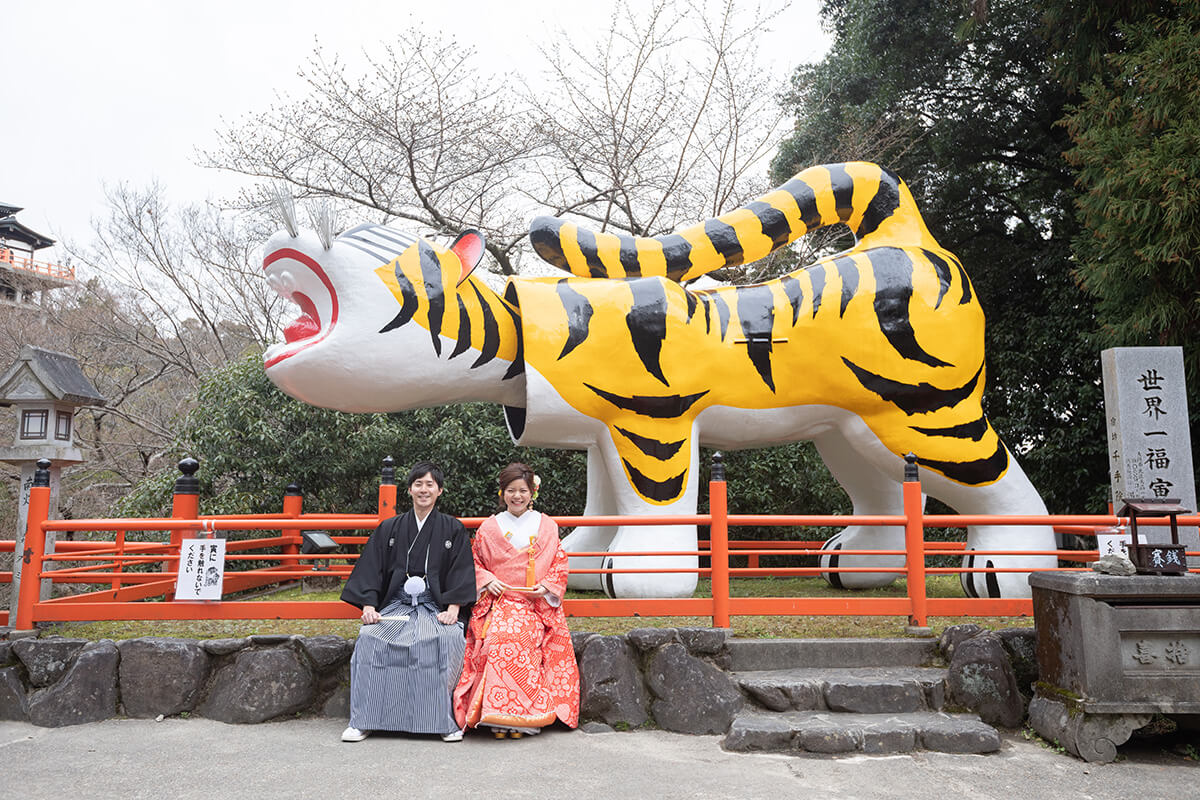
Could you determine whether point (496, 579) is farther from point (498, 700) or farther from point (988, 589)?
point (988, 589)

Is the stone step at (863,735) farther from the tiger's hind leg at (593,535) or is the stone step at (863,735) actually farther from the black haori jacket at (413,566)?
the tiger's hind leg at (593,535)

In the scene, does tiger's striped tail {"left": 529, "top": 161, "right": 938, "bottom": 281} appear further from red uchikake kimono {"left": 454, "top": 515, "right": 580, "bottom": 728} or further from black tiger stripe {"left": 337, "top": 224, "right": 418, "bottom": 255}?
red uchikake kimono {"left": 454, "top": 515, "right": 580, "bottom": 728}

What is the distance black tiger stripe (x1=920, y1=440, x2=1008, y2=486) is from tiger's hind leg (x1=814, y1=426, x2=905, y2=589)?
0.79 meters

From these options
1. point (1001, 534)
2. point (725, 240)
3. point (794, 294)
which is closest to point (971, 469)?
point (1001, 534)

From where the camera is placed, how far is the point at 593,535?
5.93 meters

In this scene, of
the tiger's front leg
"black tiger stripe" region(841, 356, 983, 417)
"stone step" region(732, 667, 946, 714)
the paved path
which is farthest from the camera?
"black tiger stripe" region(841, 356, 983, 417)

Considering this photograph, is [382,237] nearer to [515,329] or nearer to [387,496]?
[515,329]

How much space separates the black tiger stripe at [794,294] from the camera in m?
5.22

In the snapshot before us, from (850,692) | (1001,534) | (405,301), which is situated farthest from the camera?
(1001,534)

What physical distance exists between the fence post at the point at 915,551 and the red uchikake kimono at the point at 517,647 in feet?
5.91

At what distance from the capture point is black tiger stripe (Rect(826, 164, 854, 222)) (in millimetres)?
5652

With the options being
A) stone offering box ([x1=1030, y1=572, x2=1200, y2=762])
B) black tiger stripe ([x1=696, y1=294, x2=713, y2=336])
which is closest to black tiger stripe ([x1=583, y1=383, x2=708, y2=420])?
black tiger stripe ([x1=696, y1=294, x2=713, y2=336])

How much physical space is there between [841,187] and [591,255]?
1867 mm

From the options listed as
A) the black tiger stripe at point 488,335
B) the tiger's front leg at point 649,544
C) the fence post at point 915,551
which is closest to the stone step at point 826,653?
the fence post at point 915,551
